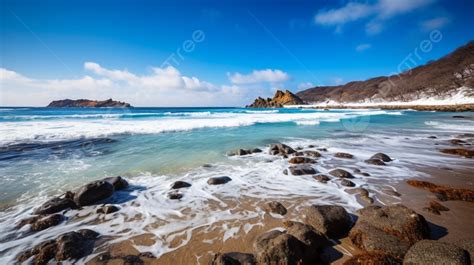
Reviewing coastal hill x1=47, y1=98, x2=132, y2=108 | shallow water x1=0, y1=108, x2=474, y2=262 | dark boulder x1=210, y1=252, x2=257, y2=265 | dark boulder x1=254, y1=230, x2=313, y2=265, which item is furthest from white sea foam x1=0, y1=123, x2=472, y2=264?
coastal hill x1=47, y1=98, x2=132, y2=108

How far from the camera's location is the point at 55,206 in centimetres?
455

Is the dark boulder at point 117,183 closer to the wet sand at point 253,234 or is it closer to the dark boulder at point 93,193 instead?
the dark boulder at point 93,193

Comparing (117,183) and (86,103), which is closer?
(117,183)

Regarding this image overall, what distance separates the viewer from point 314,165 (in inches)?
310

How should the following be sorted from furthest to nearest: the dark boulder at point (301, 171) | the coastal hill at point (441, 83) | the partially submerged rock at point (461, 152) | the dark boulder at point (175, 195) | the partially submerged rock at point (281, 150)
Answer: the coastal hill at point (441, 83) → the partially submerged rock at point (281, 150) → the partially submerged rock at point (461, 152) → the dark boulder at point (301, 171) → the dark boulder at point (175, 195)

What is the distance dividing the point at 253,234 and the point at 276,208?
3.28 feet

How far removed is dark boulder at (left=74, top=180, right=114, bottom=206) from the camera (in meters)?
4.79

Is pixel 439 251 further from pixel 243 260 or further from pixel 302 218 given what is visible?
pixel 243 260

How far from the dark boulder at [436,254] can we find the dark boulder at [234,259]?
1.94 metres

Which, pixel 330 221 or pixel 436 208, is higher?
pixel 330 221

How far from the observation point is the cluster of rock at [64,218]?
3.17 meters

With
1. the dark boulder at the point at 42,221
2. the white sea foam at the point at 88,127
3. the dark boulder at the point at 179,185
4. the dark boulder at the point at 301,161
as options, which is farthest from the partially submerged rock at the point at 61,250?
the white sea foam at the point at 88,127

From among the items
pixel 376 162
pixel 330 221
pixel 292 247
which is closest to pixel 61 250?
pixel 292 247

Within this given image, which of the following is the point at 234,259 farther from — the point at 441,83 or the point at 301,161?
the point at 441,83
